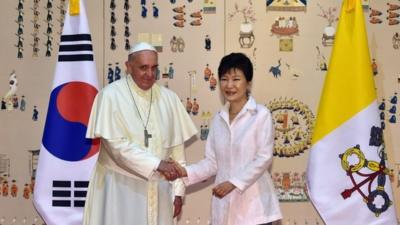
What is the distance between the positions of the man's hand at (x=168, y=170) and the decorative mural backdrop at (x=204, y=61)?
0.98 meters

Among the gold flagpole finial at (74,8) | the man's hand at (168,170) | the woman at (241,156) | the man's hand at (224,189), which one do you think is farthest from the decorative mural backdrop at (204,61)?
the man's hand at (224,189)

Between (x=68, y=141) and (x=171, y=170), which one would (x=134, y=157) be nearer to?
(x=171, y=170)

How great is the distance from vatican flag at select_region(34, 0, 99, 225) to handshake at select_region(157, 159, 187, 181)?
2.74ft

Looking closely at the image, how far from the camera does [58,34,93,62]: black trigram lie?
12.5 ft

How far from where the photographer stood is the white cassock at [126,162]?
3.11 m

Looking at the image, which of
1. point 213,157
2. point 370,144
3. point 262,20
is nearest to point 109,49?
point 262,20

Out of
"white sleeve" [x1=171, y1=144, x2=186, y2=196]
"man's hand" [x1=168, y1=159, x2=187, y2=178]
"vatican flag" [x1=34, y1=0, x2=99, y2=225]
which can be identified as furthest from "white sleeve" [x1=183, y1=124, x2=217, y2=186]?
"vatican flag" [x1=34, y1=0, x2=99, y2=225]

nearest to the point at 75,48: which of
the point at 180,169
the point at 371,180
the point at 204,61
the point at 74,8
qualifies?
the point at 74,8

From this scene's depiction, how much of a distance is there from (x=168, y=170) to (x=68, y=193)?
991mm

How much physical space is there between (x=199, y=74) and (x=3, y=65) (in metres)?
1.49

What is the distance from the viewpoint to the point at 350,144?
351 centimetres

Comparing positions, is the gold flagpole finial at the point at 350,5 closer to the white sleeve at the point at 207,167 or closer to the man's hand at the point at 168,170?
the white sleeve at the point at 207,167

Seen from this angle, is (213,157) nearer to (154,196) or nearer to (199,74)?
(154,196)

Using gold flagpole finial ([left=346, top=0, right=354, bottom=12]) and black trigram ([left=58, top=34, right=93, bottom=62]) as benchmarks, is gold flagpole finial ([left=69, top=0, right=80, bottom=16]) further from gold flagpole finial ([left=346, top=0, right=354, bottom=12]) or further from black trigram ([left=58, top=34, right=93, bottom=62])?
gold flagpole finial ([left=346, top=0, right=354, bottom=12])
